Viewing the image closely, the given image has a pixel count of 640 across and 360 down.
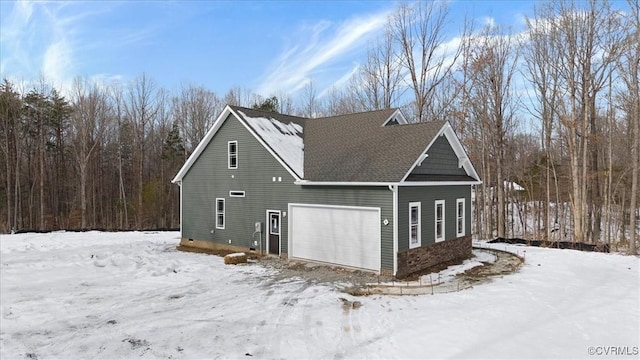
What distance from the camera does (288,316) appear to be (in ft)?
27.5

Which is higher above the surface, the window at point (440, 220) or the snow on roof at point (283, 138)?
the snow on roof at point (283, 138)

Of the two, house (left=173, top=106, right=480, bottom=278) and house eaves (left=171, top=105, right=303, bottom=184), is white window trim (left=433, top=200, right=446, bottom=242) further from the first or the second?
house eaves (left=171, top=105, right=303, bottom=184)

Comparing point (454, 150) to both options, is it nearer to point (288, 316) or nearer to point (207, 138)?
point (288, 316)

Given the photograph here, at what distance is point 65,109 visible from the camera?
32.4 m

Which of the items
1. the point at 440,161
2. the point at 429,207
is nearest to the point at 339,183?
the point at 429,207

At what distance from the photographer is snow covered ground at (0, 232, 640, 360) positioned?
6.77 meters

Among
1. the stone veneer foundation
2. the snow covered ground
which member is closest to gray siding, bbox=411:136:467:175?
the stone veneer foundation

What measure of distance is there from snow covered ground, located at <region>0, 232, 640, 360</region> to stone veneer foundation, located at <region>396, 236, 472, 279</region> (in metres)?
2.23

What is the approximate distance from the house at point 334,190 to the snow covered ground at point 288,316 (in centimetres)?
228

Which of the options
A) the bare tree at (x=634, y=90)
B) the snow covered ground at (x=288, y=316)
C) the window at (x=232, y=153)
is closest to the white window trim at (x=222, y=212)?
the window at (x=232, y=153)

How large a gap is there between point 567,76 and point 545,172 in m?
9.23

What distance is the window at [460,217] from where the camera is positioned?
15.2 meters

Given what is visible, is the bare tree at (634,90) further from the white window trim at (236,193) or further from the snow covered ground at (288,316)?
the white window trim at (236,193)

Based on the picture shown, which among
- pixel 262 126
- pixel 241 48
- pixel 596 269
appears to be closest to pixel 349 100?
pixel 241 48
